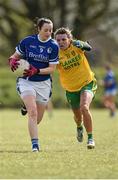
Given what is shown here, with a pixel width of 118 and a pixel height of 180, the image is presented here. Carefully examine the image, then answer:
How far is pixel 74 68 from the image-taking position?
13172mm

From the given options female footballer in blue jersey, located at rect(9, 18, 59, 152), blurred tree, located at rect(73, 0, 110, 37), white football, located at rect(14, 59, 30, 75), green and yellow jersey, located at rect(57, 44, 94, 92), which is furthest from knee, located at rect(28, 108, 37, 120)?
blurred tree, located at rect(73, 0, 110, 37)

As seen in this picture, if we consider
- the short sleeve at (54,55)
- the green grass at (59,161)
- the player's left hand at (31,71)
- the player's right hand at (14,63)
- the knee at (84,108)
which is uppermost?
the short sleeve at (54,55)

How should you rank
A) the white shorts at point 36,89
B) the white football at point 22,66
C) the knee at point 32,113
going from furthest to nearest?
the white shorts at point 36,89, the white football at point 22,66, the knee at point 32,113

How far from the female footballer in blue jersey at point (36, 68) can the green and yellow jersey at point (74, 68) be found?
0.85 m

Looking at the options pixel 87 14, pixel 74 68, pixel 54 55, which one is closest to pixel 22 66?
pixel 54 55

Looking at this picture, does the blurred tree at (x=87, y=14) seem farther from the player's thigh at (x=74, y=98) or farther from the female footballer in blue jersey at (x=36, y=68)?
the female footballer in blue jersey at (x=36, y=68)

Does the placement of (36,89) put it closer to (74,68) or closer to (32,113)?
(32,113)

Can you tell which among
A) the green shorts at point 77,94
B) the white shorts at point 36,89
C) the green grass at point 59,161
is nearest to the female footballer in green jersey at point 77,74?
the green shorts at point 77,94

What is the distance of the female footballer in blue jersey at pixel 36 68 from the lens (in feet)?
39.1

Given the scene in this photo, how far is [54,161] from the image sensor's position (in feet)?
34.9

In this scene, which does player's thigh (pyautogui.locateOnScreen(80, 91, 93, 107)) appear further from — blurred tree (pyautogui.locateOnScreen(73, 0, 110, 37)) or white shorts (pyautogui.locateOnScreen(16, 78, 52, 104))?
blurred tree (pyautogui.locateOnScreen(73, 0, 110, 37))

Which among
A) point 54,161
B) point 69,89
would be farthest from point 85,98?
point 54,161

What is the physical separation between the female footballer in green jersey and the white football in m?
0.96

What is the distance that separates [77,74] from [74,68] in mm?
123
